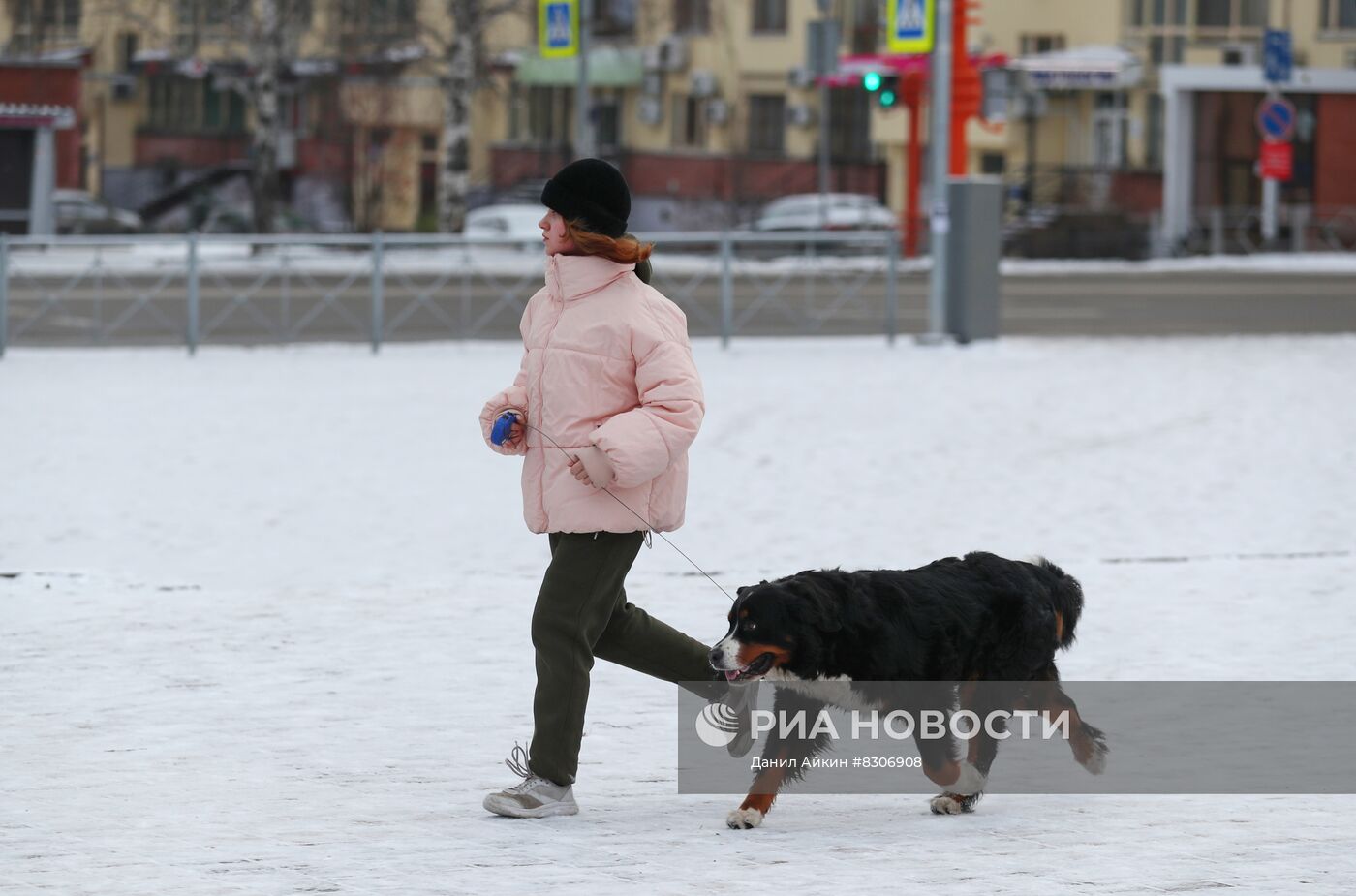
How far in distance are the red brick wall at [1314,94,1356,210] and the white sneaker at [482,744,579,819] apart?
1578 inches

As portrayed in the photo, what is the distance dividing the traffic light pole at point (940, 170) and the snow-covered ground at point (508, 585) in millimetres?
676

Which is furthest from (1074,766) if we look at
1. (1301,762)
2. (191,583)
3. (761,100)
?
(761,100)

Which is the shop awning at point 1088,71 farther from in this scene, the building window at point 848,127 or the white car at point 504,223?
the white car at point 504,223

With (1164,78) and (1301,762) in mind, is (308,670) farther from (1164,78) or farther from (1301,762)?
(1164,78)

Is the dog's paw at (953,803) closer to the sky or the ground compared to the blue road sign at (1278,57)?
closer to the ground

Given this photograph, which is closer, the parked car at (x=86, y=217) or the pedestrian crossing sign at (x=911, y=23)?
the pedestrian crossing sign at (x=911, y=23)

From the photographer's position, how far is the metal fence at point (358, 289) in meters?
18.5

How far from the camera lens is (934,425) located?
46.6ft

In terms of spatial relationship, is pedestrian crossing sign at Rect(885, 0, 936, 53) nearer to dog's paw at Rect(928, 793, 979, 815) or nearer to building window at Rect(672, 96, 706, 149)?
dog's paw at Rect(928, 793, 979, 815)

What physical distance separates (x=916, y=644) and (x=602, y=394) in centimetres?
93

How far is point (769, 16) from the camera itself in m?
48.0

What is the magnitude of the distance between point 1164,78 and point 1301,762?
3911 centimetres

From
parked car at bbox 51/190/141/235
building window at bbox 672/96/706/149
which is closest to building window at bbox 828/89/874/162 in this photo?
building window at bbox 672/96/706/149

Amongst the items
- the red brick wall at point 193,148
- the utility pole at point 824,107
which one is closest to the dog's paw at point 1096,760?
the utility pole at point 824,107
